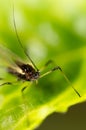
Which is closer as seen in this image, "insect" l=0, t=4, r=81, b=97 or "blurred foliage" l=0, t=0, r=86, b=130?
"blurred foliage" l=0, t=0, r=86, b=130

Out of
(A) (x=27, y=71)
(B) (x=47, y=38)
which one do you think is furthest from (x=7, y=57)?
(B) (x=47, y=38)

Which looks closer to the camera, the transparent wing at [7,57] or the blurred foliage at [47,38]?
the blurred foliage at [47,38]

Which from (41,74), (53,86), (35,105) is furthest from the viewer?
(41,74)

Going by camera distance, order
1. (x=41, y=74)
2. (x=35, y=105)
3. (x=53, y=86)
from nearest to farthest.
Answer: (x=35, y=105), (x=53, y=86), (x=41, y=74)

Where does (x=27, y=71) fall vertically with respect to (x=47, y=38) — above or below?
below

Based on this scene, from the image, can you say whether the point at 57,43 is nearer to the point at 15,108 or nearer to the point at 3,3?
A: the point at 3,3

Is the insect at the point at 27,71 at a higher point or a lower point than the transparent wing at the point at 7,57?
lower

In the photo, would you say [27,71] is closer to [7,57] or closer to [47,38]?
[7,57]

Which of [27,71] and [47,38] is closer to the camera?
[47,38]

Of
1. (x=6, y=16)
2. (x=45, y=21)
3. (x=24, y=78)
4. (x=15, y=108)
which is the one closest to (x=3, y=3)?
(x=6, y=16)

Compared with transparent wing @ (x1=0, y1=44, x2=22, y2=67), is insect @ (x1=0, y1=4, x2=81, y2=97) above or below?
below

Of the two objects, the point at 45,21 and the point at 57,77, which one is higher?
the point at 45,21
